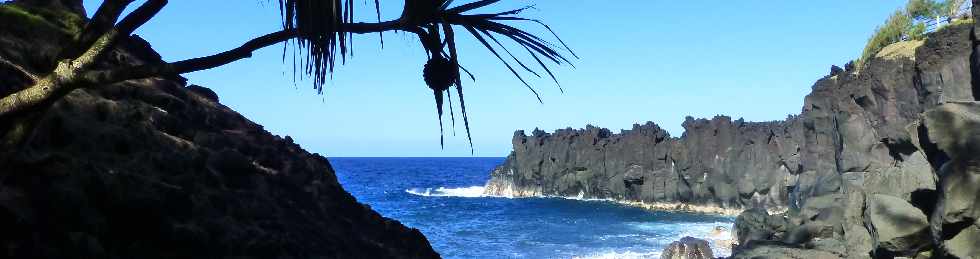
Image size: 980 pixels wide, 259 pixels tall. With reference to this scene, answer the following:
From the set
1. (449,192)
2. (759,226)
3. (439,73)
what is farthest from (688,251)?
(449,192)

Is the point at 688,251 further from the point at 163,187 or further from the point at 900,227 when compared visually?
the point at 163,187

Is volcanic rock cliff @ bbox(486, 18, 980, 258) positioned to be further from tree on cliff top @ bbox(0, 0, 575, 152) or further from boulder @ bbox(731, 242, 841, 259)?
tree on cliff top @ bbox(0, 0, 575, 152)

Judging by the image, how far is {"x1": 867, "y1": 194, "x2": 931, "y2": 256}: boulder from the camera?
16.3 metres

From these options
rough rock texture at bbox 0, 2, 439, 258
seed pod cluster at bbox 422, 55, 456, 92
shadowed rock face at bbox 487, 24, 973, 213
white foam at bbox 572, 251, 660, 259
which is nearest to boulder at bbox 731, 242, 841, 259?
shadowed rock face at bbox 487, 24, 973, 213

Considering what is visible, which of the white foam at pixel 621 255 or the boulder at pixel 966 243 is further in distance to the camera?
the white foam at pixel 621 255

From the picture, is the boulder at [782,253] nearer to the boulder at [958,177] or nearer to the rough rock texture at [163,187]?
the boulder at [958,177]

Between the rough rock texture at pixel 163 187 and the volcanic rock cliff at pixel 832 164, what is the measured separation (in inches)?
434

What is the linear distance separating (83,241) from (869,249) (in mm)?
18707

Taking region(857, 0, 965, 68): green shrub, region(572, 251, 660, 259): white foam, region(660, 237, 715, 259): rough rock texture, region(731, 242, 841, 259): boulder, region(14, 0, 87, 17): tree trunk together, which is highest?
region(857, 0, 965, 68): green shrub

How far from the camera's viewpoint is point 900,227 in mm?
16469

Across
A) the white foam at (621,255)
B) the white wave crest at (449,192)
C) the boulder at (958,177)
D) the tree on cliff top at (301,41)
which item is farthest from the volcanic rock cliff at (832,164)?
the tree on cliff top at (301,41)

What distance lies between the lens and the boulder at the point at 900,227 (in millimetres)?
16266

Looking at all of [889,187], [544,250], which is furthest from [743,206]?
[889,187]

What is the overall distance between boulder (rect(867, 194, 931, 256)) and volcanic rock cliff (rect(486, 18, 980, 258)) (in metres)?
0.03
